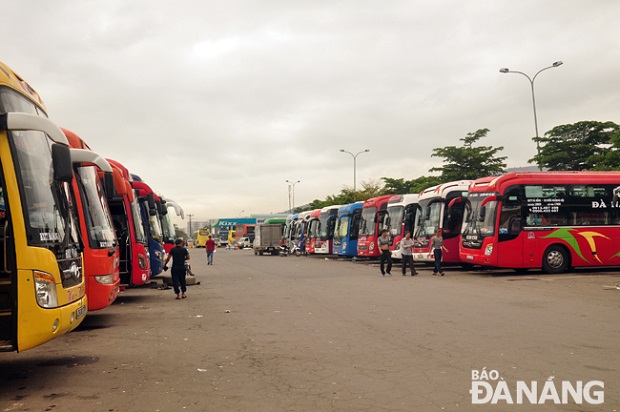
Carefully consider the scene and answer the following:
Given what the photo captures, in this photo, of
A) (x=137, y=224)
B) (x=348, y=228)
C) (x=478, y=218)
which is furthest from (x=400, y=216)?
(x=137, y=224)

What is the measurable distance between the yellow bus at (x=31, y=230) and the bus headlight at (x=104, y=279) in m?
2.58

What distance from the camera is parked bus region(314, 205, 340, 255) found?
41.1m

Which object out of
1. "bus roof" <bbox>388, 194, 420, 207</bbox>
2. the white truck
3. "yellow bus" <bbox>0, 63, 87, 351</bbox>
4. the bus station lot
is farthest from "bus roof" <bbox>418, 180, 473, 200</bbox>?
the white truck

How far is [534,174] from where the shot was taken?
21922mm

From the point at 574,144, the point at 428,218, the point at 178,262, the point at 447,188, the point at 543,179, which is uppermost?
the point at 574,144

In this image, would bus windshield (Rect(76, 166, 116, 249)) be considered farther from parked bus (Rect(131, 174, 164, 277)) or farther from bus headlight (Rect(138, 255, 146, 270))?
parked bus (Rect(131, 174, 164, 277))

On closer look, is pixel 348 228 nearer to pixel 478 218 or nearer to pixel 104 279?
pixel 478 218

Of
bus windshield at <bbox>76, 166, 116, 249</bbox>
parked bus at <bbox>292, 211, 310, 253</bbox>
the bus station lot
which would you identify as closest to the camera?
the bus station lot

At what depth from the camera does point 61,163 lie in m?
6.50

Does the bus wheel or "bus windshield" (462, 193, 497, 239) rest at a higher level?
"bus windshield" (462, 193, 497, 239)

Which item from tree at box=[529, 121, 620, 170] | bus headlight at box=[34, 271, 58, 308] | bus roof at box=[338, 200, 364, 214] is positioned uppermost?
tree at box=[529, 121, 620, 170]

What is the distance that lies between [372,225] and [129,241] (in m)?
19.9

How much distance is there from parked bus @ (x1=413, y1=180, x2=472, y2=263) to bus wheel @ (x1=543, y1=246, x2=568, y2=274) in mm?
4522

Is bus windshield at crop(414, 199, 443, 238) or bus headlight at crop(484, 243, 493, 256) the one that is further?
bus windshield at crop(414, 199, 443, 238)
